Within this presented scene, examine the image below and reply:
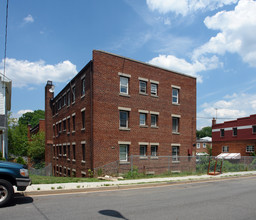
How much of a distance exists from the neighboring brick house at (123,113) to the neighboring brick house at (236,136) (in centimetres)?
2163

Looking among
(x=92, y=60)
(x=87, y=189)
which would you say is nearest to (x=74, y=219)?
(x=87, y=189)

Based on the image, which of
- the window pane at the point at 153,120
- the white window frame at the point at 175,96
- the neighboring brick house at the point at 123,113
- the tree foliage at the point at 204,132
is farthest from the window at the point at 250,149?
the tree foliage at the point at 204,132

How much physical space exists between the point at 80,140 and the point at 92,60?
7.82 metres

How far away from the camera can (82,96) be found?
24.1 metres

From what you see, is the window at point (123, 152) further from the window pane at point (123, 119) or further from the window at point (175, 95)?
the window at point (175, 95)

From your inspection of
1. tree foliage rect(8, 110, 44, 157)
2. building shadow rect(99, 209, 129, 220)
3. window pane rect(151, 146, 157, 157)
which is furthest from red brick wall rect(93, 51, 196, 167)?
tree foliage rect(8, 110, 44, 157)

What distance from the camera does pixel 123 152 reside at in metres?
23.1

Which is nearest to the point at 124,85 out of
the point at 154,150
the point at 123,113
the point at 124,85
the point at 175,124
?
the point at 124,85

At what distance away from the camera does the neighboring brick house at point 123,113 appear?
861 inches

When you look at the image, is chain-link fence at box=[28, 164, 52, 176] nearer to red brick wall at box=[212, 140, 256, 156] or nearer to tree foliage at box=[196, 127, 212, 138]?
red brick wall at box=[212, 140, 256, 156]

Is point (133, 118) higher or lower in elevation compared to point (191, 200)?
higher

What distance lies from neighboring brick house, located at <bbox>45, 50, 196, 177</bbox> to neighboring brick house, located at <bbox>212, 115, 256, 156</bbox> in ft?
71.0

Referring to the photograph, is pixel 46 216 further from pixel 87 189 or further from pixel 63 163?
pixel 63 163

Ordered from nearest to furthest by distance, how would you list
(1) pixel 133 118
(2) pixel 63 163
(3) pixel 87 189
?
1. (3) pixel 87 189
2. (1) pixel 133 118
3. (2) pixel 63 163
